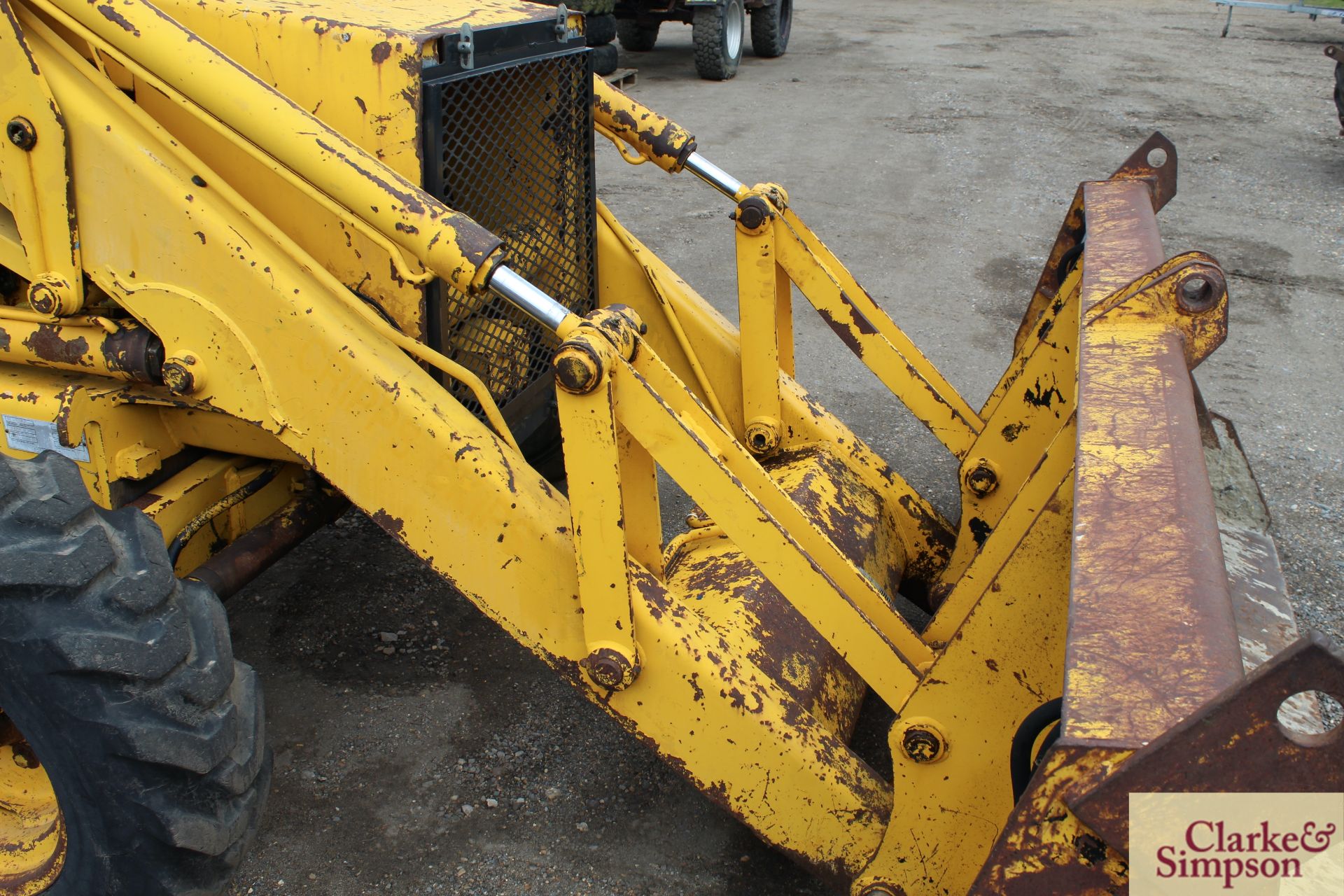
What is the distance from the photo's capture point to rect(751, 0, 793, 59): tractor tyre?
464 inches

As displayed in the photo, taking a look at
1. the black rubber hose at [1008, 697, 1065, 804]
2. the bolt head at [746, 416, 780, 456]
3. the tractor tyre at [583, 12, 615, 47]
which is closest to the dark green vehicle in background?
the tractor tyre at [583, 12, 615, 47]

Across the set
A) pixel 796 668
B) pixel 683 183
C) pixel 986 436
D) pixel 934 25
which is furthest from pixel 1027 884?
pixel 934 25

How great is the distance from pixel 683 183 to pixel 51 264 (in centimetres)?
594

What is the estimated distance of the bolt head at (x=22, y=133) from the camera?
184cm

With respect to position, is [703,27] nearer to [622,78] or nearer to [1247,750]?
[622,78]

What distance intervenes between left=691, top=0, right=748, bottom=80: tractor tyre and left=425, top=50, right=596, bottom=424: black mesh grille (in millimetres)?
8558

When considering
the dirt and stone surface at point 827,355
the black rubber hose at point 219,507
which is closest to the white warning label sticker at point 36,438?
the black rubber hose at point 219,507

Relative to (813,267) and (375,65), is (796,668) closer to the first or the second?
(813,267)

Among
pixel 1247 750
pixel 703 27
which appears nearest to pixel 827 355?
pixel 1247 750

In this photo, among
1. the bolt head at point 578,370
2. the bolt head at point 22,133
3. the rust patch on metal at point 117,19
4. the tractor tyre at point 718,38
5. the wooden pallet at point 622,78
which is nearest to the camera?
the bolt head at point 578,370

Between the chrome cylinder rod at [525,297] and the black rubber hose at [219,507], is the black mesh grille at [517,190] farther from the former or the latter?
the black rubber hose at [219,507]

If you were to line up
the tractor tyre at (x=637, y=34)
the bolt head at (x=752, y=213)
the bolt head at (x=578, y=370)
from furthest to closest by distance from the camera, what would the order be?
the tractor tyre at (x=637, y=34)
the bolt head at (x=752, y=213)
the bolt head at (x=578, y=370)

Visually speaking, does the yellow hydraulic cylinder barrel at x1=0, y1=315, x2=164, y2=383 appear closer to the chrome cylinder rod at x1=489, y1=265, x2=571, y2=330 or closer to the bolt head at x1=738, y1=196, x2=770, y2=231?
the chrome cylinder rod at x1=489, y1=265, x2=571, y2=330

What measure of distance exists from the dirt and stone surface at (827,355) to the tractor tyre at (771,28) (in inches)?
11.3
